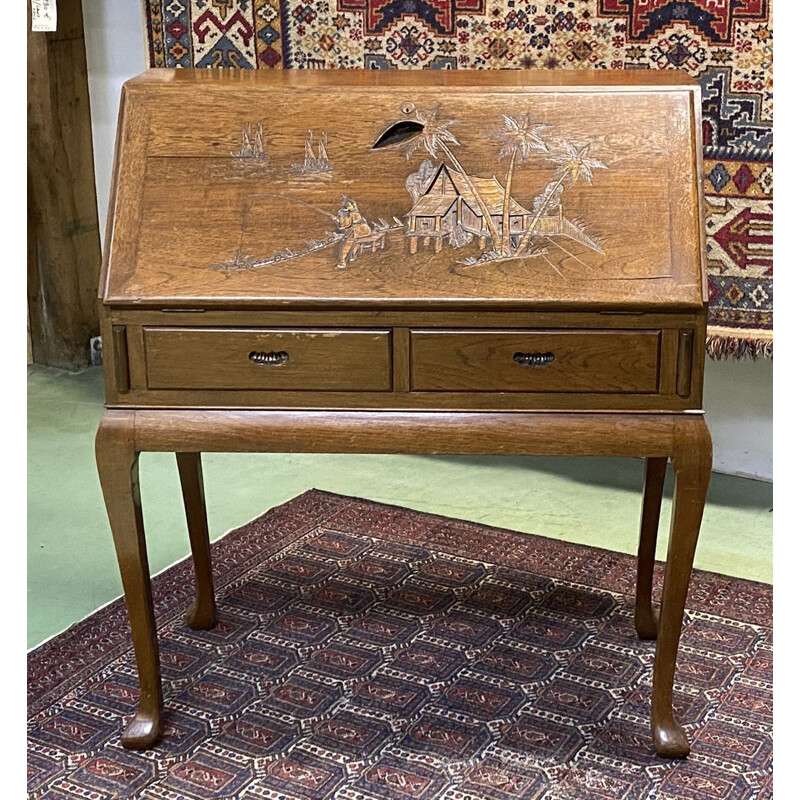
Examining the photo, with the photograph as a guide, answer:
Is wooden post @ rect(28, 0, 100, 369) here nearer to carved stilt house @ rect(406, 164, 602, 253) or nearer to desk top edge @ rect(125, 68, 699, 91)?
desk top edge @ rect(125, 68, 699, 91)

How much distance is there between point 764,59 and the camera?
353cm

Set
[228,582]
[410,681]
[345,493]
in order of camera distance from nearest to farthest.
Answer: [410,681] → [228,582] → [345,493]

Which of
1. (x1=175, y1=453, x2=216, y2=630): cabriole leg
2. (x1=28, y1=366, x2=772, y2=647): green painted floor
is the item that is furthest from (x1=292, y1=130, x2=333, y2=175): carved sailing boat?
(x1=28, y1=366, x2=772, y2=647): green painted floor

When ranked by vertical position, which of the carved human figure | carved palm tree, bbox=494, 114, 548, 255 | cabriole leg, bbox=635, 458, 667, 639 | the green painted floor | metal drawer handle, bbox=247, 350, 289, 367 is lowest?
the green painted floor

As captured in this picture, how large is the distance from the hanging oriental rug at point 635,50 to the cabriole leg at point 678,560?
1.32m

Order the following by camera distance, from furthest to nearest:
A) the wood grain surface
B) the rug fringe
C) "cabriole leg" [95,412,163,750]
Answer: the rug fringe
"cabriole leg" [95,412,163,750]
the wood grain surface

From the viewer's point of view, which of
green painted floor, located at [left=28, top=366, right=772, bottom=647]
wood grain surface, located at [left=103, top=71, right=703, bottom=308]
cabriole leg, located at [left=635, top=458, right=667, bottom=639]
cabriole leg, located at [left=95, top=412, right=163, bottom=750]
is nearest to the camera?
wood grain surface, located at [left=103, top=71, right=703, bottom=308]

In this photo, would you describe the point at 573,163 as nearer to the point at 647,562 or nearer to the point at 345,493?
the point at 647,562

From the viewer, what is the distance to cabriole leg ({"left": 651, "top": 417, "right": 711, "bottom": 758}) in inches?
94.6

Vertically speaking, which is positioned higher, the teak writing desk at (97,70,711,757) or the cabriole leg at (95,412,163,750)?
the teak writing desk at (97,70,711,757)

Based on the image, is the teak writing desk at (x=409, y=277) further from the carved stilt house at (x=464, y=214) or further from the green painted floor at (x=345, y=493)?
the green painted floor at (x=345, y=493)

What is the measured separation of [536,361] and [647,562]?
0.90 metres

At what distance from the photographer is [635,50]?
12.0 ft


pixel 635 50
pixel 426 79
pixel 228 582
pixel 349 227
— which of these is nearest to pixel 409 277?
pixel 349 227
